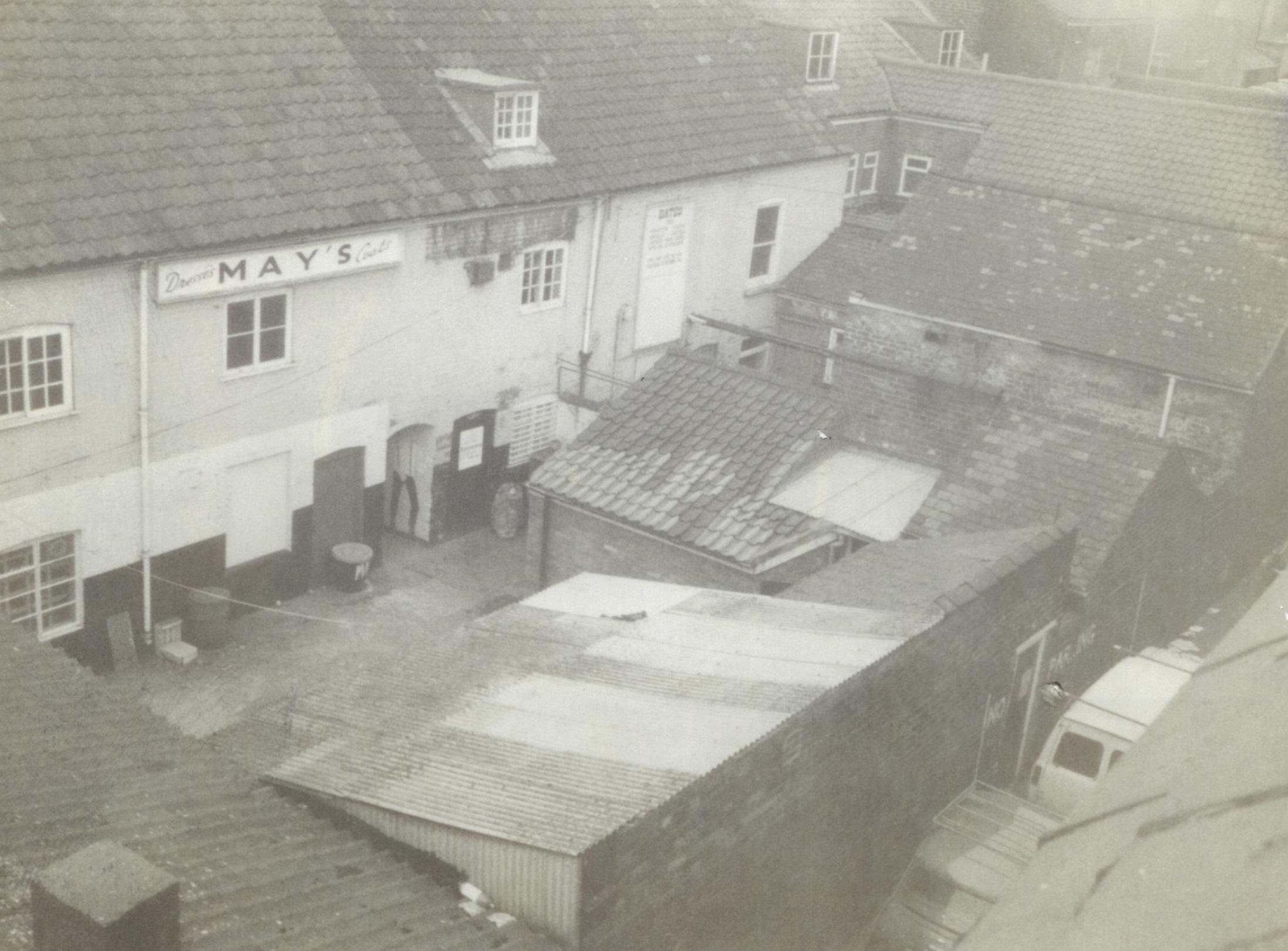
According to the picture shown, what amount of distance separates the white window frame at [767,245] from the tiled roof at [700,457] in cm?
745

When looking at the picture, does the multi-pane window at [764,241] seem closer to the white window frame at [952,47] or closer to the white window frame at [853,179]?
the white window frame at [853,179]

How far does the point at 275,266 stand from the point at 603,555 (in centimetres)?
583

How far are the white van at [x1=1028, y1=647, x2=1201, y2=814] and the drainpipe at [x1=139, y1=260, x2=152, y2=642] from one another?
11321 mm

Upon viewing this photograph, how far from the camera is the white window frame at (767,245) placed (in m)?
27.5

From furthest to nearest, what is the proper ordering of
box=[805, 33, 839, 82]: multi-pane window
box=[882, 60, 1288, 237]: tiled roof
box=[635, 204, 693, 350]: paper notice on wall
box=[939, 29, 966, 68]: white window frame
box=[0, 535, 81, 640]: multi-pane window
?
1. box=[939, 29, 966, 68]: white window frame
2. box=[805, 33, 839, 82]: multi-pane window
3. box=[635, 204, 693, 350]: paper notice on wall
4. box=[882, 60, 1288, 237]: tiled roof
5. box=[0, 535, 81, 640]: multi-pane window

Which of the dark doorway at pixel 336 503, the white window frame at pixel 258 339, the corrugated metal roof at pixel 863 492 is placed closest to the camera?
the corrugated metal roof at pixel 863 492

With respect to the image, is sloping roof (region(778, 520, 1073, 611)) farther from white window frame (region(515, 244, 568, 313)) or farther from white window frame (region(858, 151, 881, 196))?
white window frame (region(858, 151, 881, 196))

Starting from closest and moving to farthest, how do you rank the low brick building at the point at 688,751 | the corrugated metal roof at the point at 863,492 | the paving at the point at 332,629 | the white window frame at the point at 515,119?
the low brick building at the point at 688,751 < the paving at the point at 332,629 < the corrugated metal roof at the point at 863,492 < the white window frame at the point at 515,119

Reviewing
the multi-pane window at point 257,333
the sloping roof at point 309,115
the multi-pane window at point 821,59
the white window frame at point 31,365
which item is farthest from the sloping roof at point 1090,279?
the white window frame at point 31,365

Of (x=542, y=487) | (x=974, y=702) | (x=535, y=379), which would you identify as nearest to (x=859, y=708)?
(x=974, y=702)

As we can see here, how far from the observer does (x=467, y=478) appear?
23.1m

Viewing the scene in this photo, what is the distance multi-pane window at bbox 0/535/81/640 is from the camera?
1672cm

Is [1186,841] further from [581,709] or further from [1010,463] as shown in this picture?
[1010,463]

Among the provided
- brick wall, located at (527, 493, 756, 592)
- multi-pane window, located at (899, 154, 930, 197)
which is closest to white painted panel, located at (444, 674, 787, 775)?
brick wall, located at (527, 493, 756, 592)
